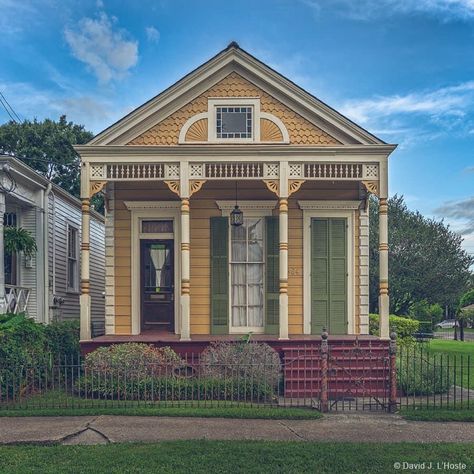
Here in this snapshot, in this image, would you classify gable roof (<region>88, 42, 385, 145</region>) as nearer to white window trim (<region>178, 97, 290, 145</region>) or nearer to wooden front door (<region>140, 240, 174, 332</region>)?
white window trim (<region>178, 97, 290, 145</region>)

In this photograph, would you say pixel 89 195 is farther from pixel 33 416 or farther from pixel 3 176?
pixel 33 416

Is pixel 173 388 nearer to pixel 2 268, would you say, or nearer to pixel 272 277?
pixel 272 277

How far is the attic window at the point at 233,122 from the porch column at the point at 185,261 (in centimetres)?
126

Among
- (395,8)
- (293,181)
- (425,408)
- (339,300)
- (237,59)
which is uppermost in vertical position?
(395,8)

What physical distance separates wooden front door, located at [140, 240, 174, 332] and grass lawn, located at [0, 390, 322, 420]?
148 inches

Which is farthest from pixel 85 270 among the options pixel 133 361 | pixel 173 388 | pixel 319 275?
pixel 319 275

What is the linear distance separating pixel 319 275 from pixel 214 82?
16.2 feet

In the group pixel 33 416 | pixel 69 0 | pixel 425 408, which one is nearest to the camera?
pixel 33 416

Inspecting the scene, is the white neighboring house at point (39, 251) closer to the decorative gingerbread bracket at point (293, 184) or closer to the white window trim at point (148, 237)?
the white window trim at point (148, 237)

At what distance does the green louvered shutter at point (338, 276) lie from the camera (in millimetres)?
12430

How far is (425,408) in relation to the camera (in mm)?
8758

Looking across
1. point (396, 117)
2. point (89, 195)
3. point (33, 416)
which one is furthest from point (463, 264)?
point (33, 416)

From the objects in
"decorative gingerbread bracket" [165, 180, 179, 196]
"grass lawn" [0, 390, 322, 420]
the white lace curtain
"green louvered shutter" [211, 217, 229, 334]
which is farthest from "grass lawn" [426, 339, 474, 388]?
"decorative gingerbread bracket" [165, 180, 179, 196]

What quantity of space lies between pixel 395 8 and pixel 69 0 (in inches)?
353
